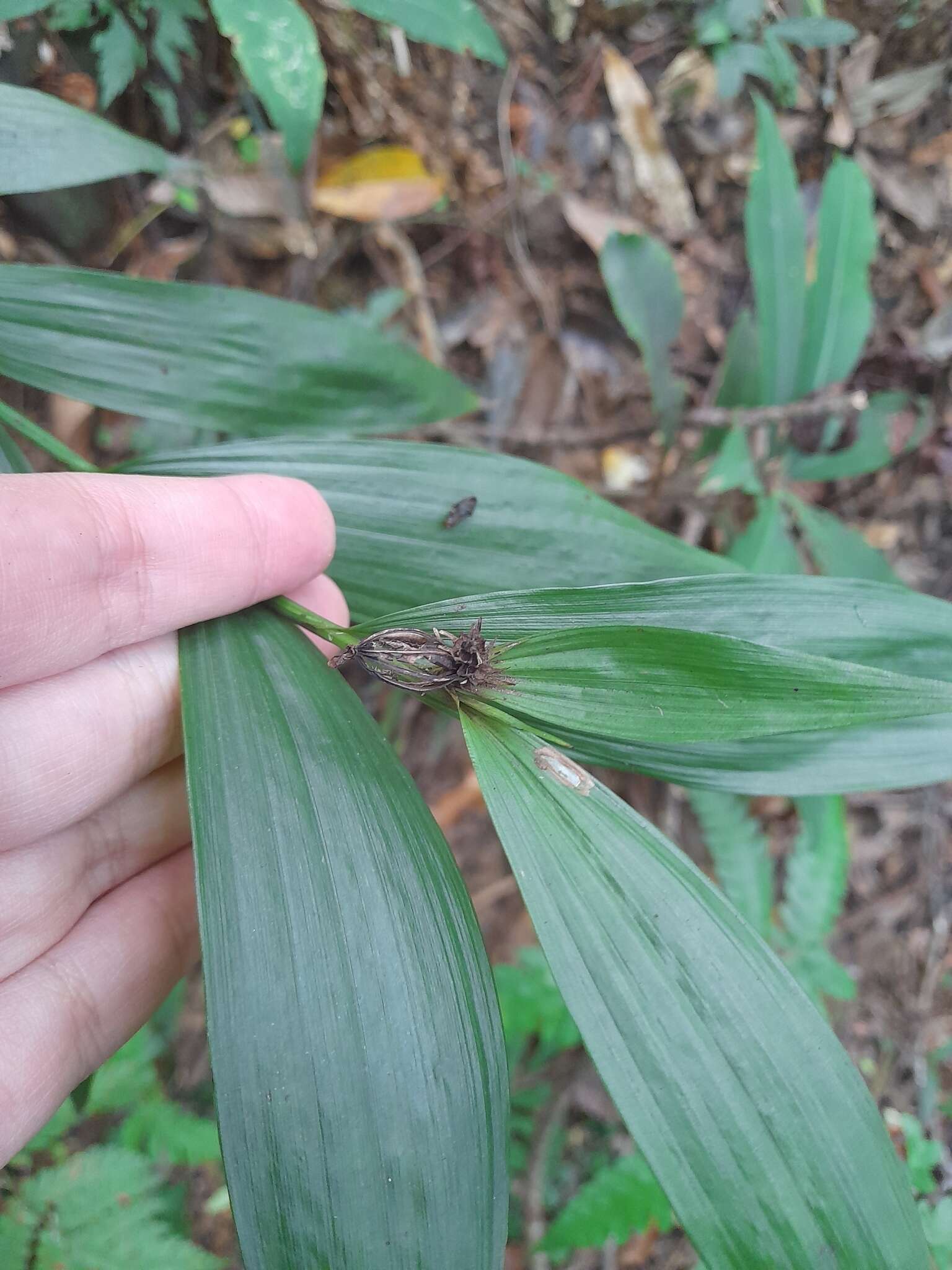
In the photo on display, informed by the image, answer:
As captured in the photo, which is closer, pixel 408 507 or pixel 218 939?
pixel 218 939

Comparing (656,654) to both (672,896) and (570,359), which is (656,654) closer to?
(672,896)

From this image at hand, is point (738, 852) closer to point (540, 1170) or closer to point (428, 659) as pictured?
point (540, 1170)

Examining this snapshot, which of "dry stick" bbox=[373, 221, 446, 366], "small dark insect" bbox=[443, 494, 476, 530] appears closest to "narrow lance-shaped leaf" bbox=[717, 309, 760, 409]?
"dry stick" bbox=[373, 221, 446, 366]

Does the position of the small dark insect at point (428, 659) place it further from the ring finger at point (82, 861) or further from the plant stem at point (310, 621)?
the ring finger at point (82, 861)

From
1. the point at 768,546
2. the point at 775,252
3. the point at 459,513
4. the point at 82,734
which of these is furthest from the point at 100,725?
the point at 775,252

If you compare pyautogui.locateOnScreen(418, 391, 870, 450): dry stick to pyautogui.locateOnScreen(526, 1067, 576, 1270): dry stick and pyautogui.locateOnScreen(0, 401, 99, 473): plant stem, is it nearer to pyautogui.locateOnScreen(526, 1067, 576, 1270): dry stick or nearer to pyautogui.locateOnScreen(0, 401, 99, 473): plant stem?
pyautogui.locateOnScreen(0, 401, 99, 473): plant stem

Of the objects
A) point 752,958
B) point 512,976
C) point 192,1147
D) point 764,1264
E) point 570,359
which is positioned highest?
point 570,359

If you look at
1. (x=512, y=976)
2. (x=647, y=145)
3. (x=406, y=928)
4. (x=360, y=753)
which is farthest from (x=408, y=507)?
(x=647, y=145)
